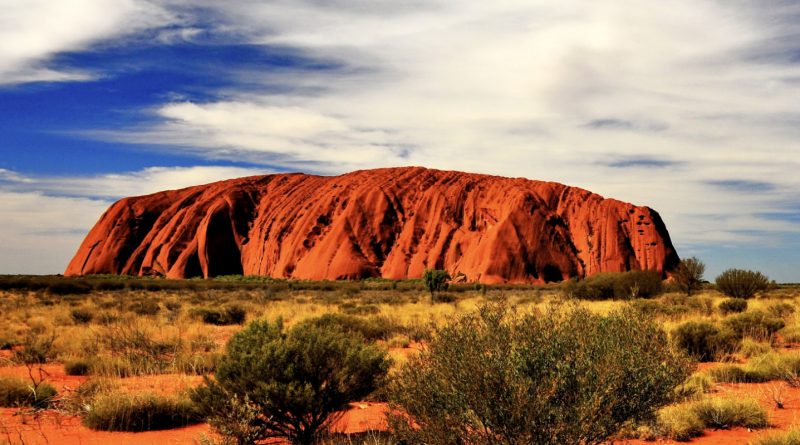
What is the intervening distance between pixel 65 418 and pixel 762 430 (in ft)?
28.9

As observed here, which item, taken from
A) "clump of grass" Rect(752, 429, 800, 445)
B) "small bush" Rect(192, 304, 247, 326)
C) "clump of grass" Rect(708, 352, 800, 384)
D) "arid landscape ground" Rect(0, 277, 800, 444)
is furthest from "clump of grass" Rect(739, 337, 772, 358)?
"small bush" Rect(192, 304, 247, 326)

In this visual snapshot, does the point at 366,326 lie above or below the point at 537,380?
below

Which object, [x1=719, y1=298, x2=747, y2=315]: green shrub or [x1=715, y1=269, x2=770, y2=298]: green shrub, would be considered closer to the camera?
[x1=719, y1=298, x2=747, y2=315]: green shrub

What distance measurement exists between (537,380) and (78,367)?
957 centimetres

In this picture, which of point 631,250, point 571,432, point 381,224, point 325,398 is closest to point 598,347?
point 571,432

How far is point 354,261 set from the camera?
66.1 meters

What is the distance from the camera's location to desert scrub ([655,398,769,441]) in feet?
21.6

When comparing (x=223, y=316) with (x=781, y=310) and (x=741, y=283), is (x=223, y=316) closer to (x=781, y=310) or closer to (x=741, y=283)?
(x=781, y=310)

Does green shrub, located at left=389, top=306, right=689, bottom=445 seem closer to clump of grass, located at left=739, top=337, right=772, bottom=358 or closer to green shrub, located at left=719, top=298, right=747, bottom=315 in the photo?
clump of grass, located at left=739, top=337, right=772, bottom=358

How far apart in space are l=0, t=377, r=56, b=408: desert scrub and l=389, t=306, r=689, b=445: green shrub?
585 cm

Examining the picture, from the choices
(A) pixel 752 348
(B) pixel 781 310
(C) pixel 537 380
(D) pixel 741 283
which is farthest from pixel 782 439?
(D) pixel 741 283

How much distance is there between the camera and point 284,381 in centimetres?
590

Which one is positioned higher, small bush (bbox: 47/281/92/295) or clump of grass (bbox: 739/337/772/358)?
clump of grass (bbox: 739/337/772/358)

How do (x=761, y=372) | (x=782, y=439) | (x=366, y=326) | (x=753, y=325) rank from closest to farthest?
(x=782, y=439)
(x=761, y=372)
(x=753, y=325)
(x=366, y=326)
